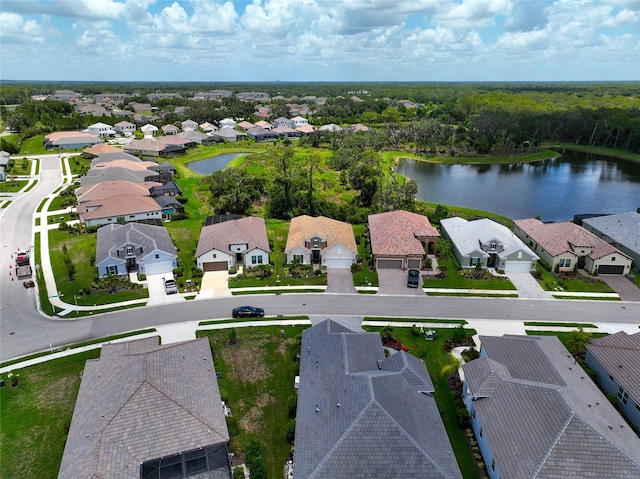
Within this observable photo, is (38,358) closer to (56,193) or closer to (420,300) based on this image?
(420,300)

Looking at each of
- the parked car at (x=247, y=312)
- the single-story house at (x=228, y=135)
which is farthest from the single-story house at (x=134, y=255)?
the single-story house at (x=228, y=135)

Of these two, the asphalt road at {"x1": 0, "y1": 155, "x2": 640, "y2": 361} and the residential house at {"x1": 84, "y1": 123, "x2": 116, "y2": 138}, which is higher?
the residential house at {"x1": 84, "y1": 123, "x2": 116, "y2": 138}

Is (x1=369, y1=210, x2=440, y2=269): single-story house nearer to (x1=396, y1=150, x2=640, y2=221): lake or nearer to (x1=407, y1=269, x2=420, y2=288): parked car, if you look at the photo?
(x1=407, y1=269, x2=420, y2=288): parked car

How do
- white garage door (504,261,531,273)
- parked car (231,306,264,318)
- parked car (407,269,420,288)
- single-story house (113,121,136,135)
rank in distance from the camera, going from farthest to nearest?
single-story house (113,121,136,135), white garage door (504,261,531,273), parked car (407,269,420,288), parked car (231,306,264,318)

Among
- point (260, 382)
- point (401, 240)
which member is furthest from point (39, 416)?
point (401, 240)

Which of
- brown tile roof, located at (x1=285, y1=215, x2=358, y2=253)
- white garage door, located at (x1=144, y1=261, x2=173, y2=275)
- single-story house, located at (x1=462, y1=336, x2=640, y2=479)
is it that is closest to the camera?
single-story house, located at (x1=462, y1=336, x2=640, y2=479)

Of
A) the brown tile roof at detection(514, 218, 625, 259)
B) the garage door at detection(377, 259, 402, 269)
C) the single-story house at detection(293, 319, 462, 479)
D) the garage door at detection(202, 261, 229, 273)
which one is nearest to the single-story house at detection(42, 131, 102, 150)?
the garage door at detection(202, 261, 229, 273)

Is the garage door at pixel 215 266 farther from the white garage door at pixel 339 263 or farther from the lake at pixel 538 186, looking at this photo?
the lake at pixel 538 186
